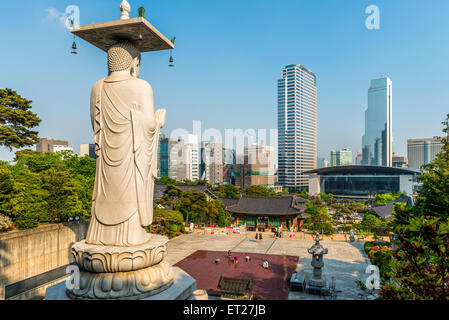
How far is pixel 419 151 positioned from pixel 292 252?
204723 millimetres

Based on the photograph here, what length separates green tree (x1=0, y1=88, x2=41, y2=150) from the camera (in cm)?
1927

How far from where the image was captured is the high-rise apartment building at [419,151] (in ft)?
602

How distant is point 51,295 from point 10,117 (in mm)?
16985

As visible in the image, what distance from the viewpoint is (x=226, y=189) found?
60.4m

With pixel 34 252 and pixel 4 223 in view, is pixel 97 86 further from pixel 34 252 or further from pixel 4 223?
pixel 4 223

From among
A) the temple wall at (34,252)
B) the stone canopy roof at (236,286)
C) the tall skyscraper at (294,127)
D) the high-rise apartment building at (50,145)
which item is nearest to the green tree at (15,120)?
the temple wall at (34,252)

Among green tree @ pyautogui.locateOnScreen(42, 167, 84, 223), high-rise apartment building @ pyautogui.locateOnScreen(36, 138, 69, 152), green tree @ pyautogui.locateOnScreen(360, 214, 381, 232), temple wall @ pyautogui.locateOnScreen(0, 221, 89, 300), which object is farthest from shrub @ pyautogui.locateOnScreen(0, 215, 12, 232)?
high-rise apartment building @ pyautogui.locateOnScreen(36, 138, 69, 152)

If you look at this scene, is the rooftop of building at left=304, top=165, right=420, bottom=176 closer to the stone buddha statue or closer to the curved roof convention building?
the curved roof convention building

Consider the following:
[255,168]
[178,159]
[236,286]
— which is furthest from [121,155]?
[178,159]

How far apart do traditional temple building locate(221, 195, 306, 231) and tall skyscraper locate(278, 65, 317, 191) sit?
77.3 metres

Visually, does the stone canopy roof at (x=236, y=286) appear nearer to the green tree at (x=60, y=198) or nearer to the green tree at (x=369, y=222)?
the green tree at (x=60, y=198)

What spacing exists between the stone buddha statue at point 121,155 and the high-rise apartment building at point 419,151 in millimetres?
214301

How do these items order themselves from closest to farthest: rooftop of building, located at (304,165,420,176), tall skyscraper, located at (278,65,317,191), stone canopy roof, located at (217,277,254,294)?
stone canopy roof, located at (217,277,254,294) → rooftop of building, located at (304,165,420,176) → tall skyscraper, located at (278,65,317,191)
